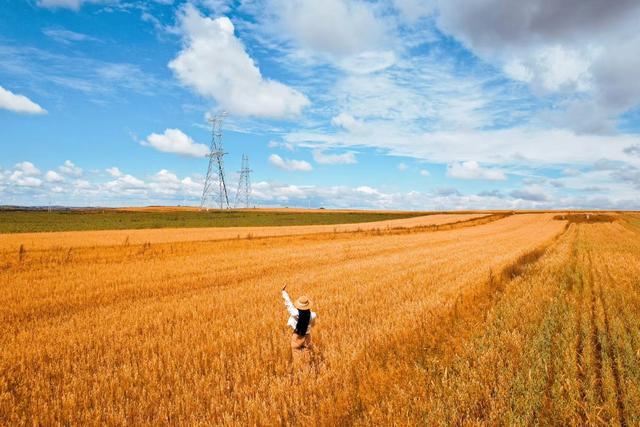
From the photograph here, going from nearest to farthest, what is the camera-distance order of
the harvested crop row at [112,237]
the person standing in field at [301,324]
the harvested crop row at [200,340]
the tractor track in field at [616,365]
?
the tractor track in field at [616,365] < the harvested crop row at [200,340] < the person standing in field at [301,324] < the harvested crop row at [112,237]

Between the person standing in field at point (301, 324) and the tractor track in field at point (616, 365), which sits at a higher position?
the person standing in field at point (301, 324)

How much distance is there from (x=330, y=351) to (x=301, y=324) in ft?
3.15

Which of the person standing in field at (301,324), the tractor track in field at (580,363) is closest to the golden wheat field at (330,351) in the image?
the tractor track in field at (580,363)

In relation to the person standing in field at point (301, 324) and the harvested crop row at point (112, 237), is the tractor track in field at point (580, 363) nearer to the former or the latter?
the person standing in field at point (301, 324)

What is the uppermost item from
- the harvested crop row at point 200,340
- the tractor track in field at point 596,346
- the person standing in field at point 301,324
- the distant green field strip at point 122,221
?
the person standing in field at point 301,324

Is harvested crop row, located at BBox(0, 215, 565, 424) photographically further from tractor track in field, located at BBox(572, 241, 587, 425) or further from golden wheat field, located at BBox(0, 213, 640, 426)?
tractor track in field, located at BBox(572, 241, 587, 425)

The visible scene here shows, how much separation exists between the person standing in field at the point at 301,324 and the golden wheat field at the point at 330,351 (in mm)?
263

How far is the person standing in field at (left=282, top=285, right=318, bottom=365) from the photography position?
614cm

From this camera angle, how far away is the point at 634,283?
13.3 meters

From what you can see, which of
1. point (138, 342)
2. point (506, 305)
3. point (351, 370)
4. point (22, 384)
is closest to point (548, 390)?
point (351, 370)

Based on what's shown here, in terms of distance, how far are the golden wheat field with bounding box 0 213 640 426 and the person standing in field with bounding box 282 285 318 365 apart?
10.3 inches

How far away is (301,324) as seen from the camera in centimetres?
622

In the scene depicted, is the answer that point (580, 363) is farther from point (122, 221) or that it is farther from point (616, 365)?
point (122, 221)

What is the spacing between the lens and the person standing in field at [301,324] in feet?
20.2
